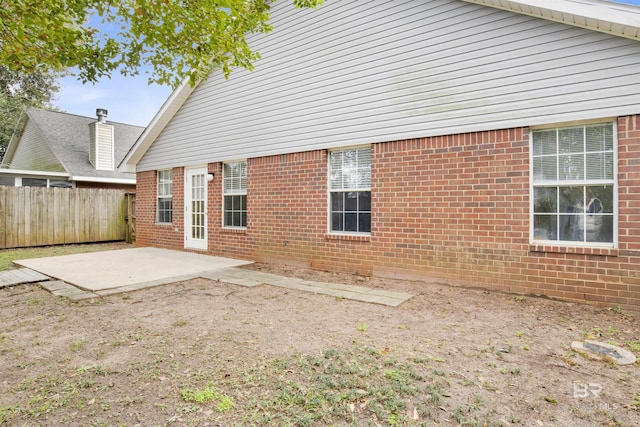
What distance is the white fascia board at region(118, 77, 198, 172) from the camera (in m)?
9.73

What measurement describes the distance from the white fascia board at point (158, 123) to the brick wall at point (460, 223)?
412 centimetres

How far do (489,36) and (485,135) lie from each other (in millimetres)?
1499

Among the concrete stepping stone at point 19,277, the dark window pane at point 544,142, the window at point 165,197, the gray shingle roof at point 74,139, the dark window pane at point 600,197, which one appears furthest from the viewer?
the gray shingle roof at point 74,139

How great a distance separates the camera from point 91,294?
5352 millimetres

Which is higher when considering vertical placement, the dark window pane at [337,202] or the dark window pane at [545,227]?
the dark window pane at [337,202]

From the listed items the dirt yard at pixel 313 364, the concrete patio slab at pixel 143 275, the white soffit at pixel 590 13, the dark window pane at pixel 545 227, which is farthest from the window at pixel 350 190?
the white soffit at pixel 590 13

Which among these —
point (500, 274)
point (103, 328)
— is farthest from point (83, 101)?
point (500, 274)

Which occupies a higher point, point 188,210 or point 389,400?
point 188,210

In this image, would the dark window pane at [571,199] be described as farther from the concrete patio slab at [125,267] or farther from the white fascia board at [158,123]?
the white fascia board at [158,123]

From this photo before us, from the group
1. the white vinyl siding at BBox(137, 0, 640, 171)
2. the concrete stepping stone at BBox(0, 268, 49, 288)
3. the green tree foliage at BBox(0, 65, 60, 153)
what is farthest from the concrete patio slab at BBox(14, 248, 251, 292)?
the green tree foliage at BBox(0, 65, 60, 153)

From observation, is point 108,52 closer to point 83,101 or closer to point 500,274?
point 500,274

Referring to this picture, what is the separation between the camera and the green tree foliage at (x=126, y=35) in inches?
162

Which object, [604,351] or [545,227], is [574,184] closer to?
[545,227]

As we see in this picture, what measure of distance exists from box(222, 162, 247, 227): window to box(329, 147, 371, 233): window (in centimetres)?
270
